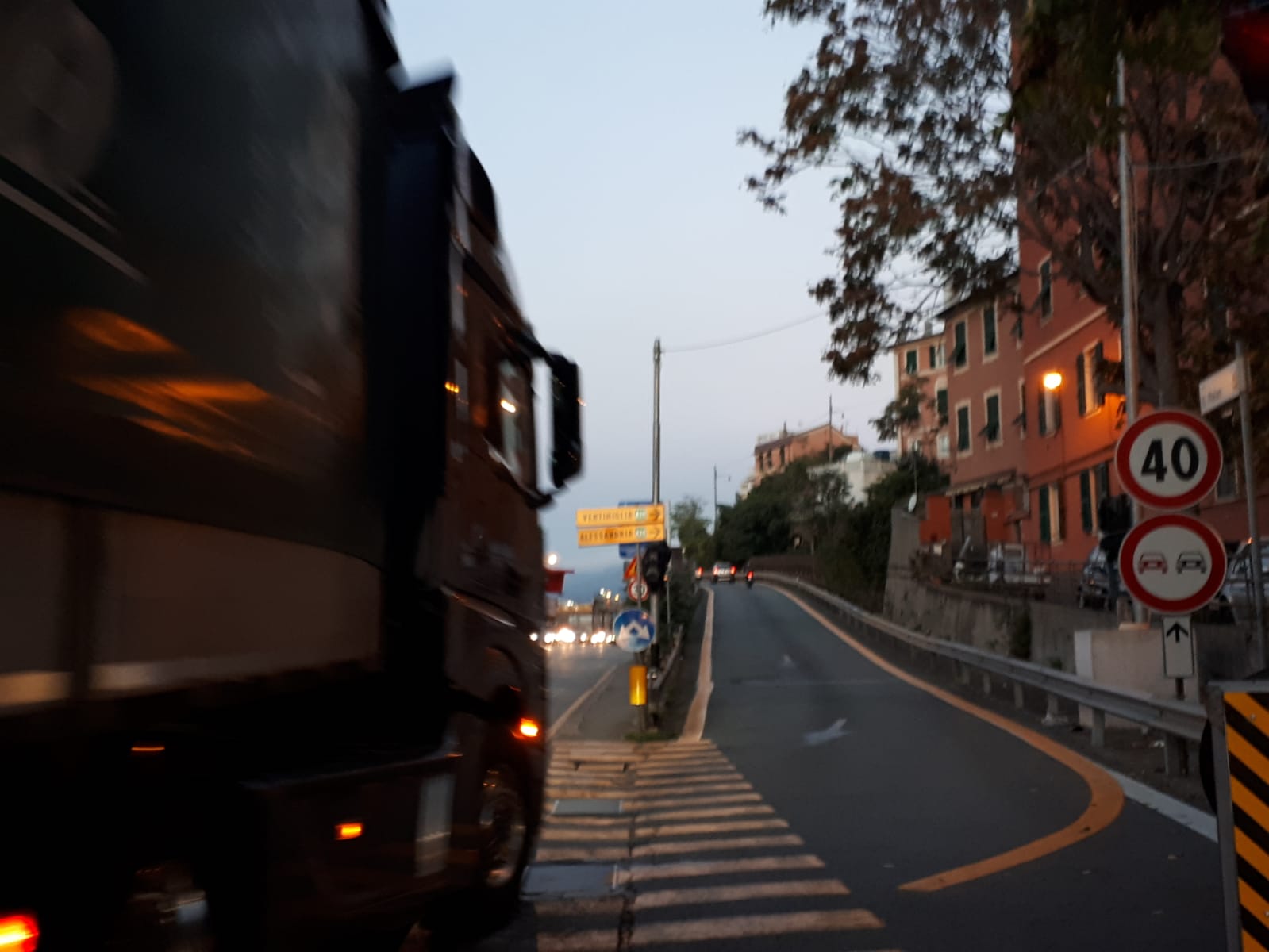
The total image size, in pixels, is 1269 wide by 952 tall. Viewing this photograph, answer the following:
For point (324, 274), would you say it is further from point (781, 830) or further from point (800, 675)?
point (800, 675)

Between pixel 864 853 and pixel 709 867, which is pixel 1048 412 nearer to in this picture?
pixel 864 853

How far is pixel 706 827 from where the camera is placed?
30.6 ft

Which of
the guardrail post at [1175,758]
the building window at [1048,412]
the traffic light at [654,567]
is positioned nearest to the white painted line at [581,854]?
the guardrail post at [1175,758]

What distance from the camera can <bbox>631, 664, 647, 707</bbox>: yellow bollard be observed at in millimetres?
16891

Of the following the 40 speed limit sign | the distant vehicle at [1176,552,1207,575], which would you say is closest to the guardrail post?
the distant vehicle at [1176,552,1207,575]

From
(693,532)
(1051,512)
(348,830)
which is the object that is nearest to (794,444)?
(693,532)

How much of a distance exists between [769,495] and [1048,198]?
245 ft

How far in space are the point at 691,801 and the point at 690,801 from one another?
0.04 feet

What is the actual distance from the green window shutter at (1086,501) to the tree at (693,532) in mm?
73070

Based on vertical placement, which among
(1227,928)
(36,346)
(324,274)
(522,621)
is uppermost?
(324,274)

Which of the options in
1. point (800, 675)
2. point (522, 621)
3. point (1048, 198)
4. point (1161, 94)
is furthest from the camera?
point (800, 675)

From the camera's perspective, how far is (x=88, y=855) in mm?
3260

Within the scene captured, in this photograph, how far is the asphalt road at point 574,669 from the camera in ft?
75.7

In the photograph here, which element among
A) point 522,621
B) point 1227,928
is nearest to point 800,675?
point 522,621
